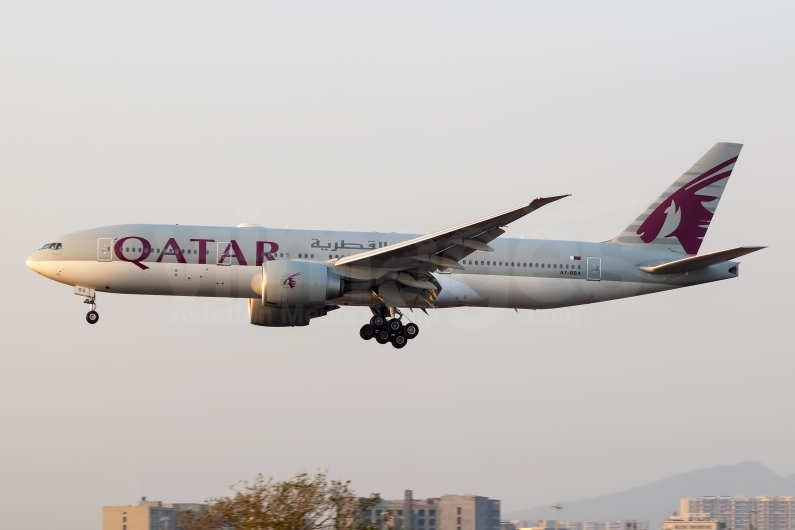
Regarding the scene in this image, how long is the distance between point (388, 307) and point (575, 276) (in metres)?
7.14

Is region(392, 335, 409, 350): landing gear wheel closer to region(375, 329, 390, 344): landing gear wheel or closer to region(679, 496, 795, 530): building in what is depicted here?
region(375, 329, 390, 344): landing gear wheel

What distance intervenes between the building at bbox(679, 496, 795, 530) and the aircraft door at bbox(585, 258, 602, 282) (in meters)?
107

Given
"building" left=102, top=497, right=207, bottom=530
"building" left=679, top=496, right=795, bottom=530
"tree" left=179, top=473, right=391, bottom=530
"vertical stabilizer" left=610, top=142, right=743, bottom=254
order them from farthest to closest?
"building" left=679, top=496, right=795, bottom=530, "building" left=102, top=497, right=207, bottom=530, "vertical stabilizer" left=610, top=142, right=743, bottom=254, "tree" left=179, top=473, right=391, bottom=530

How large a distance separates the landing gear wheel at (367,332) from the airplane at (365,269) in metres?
0.04

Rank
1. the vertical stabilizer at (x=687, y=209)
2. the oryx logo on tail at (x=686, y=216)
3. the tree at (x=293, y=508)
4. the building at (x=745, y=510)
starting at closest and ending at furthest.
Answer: the tree at (x=293, y=508)
the vertical stabilizer at (x=687, y=209)
the oryx logo on tail at (x=686, y=216)
the building at (x=745, y=510)

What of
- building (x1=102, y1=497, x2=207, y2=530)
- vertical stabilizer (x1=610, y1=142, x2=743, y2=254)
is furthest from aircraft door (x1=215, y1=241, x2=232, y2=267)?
building (x1=102, y1=497, x2=207, y2=530)

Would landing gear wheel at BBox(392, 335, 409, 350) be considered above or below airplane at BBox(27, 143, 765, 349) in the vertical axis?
below

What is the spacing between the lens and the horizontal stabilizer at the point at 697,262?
3753 cm

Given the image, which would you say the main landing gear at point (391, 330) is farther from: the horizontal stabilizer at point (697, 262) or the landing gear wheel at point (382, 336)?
the horizontal stabilizer at point (697, 262)

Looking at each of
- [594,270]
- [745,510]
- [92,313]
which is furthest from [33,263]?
[745,510]

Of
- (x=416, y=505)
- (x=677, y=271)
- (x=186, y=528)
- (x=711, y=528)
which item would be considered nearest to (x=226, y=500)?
(x=186, y=528)

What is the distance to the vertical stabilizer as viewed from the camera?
1705 inches

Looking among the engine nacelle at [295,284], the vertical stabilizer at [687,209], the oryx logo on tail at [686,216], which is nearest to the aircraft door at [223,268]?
the engine nacelle at [295,284]

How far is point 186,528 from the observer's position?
1259 inches
